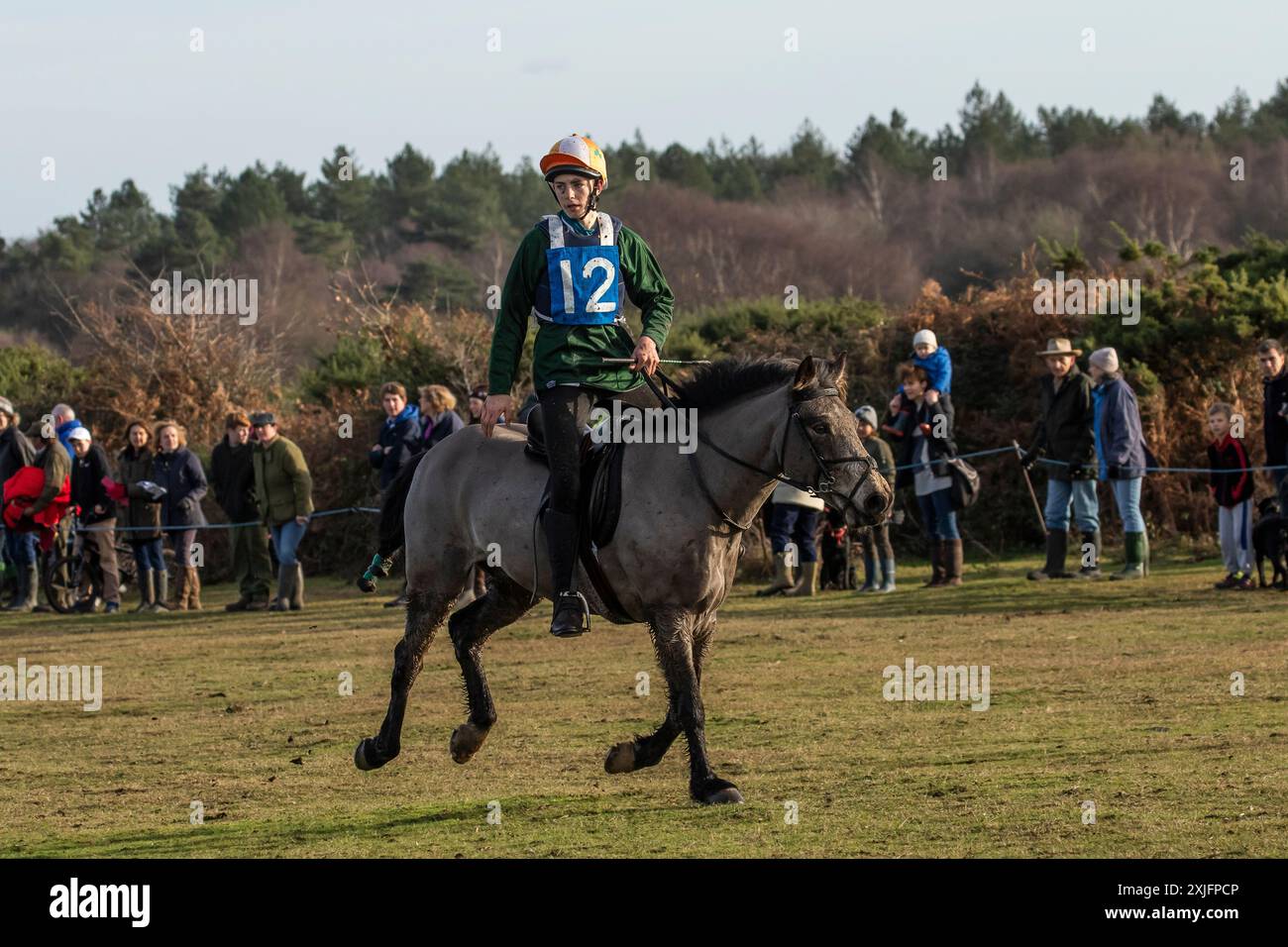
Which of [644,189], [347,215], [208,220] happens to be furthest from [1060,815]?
[347,215]

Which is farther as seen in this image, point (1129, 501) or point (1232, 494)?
point (1129, 501)

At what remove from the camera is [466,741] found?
10000 mm

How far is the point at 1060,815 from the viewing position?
8172 mm

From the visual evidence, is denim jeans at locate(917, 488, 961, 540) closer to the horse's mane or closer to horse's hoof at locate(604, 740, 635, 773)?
the horse's mane

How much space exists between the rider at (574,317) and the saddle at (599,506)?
64 mm

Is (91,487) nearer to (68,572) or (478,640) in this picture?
(68,572)

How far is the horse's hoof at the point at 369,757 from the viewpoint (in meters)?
10.0

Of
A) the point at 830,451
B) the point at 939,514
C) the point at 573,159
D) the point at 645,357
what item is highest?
the point at 573,159

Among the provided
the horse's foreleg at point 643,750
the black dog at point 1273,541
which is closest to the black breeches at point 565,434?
the horse's foreleg at point 643,750

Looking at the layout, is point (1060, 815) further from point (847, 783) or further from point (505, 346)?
point (505, 346)

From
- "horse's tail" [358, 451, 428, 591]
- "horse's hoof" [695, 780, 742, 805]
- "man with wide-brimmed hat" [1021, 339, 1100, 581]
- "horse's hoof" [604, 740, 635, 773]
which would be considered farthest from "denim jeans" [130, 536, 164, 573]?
"horse's hoof" [695, 780, 742, 805]

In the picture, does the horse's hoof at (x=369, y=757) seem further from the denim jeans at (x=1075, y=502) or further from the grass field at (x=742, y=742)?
the denim jeans at (x=1075, y=502)

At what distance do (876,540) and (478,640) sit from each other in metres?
9.92

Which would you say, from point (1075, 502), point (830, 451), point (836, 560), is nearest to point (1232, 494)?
point (1075, 502)
